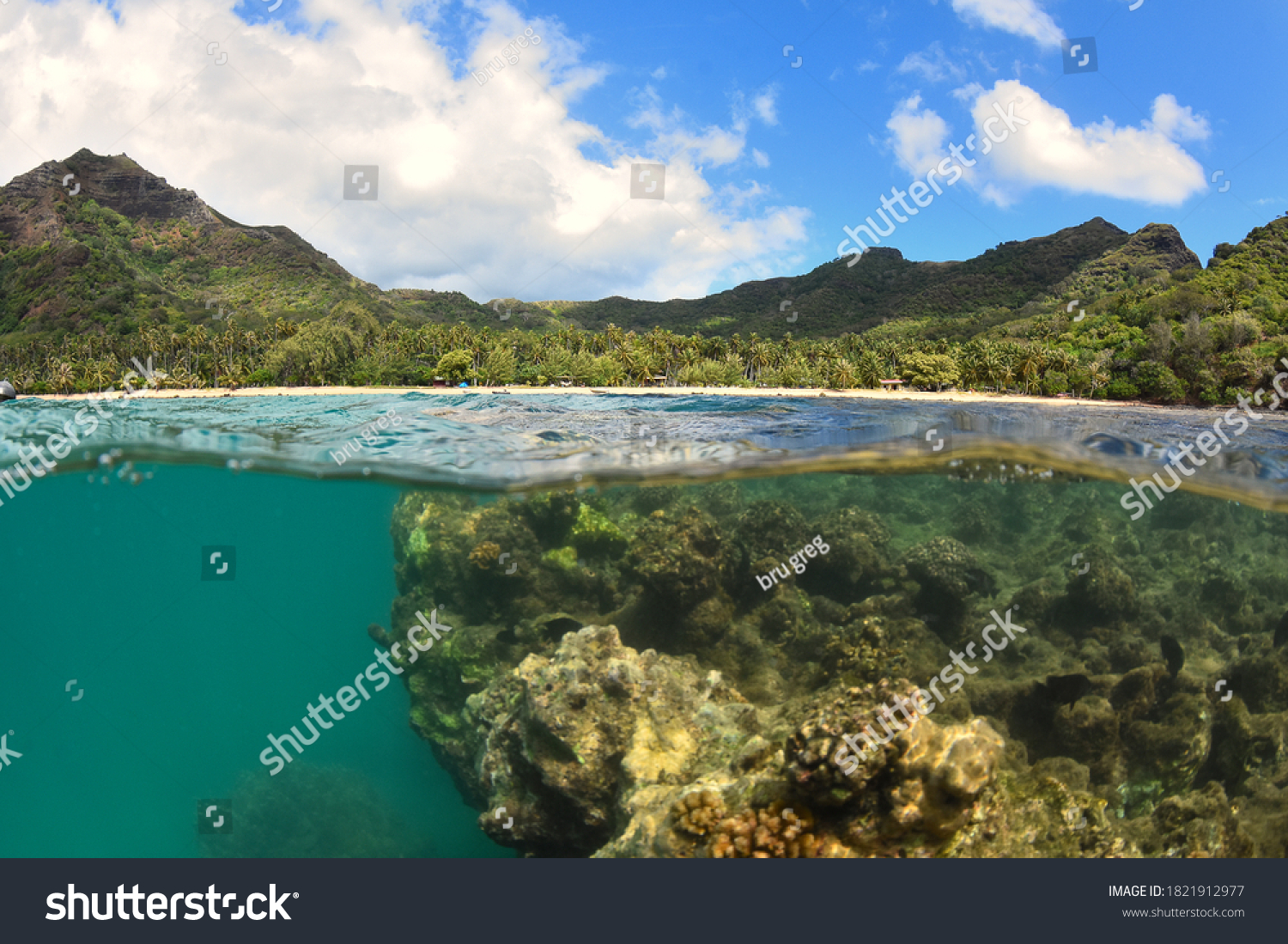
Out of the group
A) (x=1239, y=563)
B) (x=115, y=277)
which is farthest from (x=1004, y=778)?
(x=115, y=277)

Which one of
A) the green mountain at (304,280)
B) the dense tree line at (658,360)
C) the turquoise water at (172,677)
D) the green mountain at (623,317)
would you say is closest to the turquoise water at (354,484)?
the turquoise water at (172,677)

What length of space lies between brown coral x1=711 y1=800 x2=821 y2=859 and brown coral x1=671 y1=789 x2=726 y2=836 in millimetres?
154

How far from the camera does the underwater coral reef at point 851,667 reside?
5.88 meters

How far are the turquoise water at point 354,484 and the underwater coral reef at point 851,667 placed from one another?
0.55m

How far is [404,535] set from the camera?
48.1 feet

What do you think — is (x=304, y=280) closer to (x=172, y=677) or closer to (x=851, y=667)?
(x=172, y=677)

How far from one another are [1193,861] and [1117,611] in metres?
4.44

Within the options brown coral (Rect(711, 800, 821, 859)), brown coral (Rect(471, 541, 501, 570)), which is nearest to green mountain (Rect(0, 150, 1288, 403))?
brown coral (Rect(471, 541, 501, 570))

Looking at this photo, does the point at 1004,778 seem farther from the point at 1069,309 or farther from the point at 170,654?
the point at 1069,309

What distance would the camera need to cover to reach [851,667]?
28.3 ft

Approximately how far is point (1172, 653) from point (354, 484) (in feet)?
55.6

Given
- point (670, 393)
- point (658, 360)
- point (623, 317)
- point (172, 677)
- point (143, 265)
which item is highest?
point (143, 265)

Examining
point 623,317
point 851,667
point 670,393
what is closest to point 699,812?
point 851,667

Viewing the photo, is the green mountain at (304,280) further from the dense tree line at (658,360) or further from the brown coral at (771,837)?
the brown coral at (771,837)
